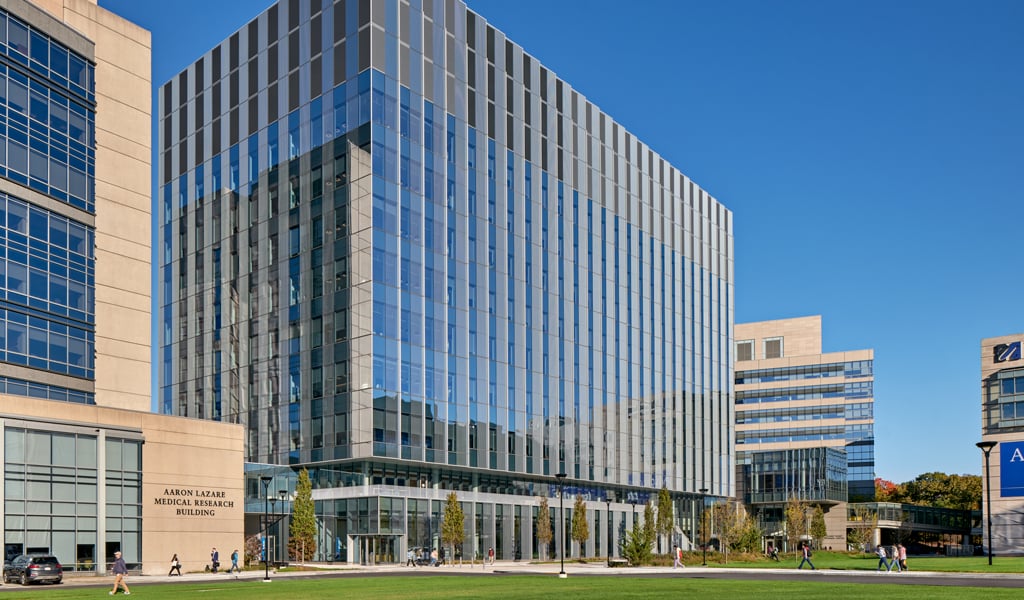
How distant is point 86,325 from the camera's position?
62688 millimetres

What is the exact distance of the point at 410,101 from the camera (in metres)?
80.6

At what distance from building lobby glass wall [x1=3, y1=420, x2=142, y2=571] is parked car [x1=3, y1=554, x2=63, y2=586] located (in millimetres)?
2087

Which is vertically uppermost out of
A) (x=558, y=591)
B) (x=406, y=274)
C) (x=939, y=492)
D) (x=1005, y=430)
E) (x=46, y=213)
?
(x=46, y=213)

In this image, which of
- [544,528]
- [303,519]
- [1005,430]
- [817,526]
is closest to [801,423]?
[817,526]

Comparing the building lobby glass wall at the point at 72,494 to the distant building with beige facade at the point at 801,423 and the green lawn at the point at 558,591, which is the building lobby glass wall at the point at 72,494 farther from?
the distant building with beige facade at the point at 801,423

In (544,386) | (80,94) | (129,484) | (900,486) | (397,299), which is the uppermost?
(80,94)

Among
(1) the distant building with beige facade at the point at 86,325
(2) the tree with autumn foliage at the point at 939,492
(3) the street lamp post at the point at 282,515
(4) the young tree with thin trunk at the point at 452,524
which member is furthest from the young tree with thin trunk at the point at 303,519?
(2) the tree with autumn foliage at the point at 939,492

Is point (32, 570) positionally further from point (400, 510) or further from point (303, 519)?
point (400, 510)

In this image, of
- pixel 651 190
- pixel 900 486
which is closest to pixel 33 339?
pixel 651 190

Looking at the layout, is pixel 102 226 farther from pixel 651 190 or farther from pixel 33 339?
pixel 651 190

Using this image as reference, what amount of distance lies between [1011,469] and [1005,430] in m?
4.07

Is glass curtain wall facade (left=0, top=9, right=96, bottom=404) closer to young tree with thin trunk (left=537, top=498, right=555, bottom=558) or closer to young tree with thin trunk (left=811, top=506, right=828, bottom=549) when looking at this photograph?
young tree with thin trunk (left=537, top=498, right=555, bottom=558)

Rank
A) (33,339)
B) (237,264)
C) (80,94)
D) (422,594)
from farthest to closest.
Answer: (237,264) < (80,94) < (33,339) < (422,594)

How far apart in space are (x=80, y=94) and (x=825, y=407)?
377 ft
